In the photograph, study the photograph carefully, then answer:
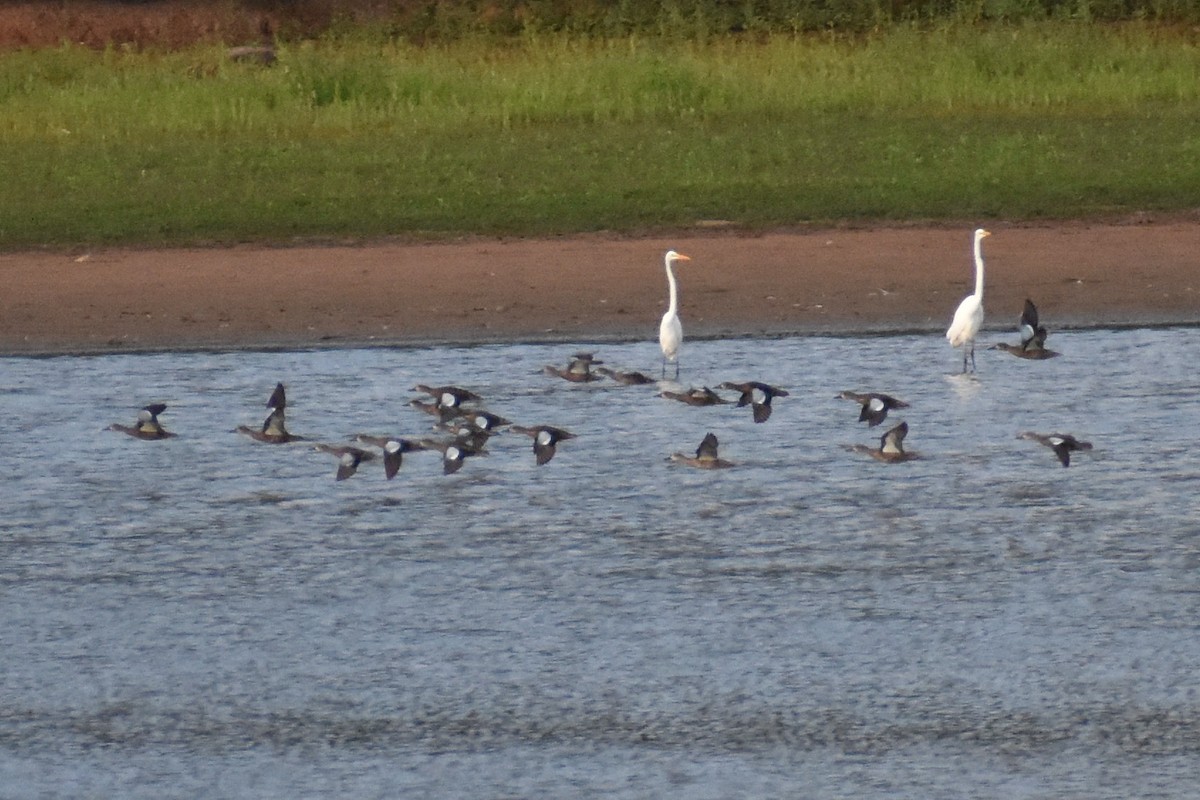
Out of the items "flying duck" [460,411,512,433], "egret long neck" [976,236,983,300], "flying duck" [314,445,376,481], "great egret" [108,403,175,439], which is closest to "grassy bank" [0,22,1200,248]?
"egret long neck" [976,236,983,300]

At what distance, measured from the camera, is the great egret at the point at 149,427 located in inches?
378

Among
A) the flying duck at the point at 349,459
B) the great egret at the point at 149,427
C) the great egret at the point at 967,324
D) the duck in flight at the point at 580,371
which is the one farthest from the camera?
the great egret at the point at 967,324

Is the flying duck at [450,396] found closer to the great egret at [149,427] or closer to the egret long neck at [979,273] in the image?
the great egret at [149,427]

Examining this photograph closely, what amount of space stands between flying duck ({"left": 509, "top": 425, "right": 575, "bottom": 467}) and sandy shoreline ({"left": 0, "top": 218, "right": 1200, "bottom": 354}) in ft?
8.59

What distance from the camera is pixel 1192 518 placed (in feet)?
26.7

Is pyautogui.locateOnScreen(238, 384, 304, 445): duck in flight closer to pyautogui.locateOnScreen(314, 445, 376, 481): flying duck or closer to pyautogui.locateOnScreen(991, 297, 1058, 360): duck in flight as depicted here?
pyautogui.locateOnScreen(314, 445, 376, 481): flying duck

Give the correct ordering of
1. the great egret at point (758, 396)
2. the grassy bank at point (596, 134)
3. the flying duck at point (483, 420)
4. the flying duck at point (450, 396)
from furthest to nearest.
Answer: the grassy bank at point (596, 134)
the great egret at point (758, 396)
the flying duck at point (450, 396)
the flying duck at point (483, 420)

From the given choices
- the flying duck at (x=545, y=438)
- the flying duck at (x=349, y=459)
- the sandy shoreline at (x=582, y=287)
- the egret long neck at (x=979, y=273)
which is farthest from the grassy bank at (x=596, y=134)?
the flying duck at (x=349, y=459)

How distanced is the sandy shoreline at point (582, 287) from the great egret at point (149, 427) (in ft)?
7.84

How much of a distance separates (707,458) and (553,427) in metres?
0.89

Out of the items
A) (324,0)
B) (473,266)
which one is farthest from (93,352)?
(324,0)

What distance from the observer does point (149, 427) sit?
9586 millimetres

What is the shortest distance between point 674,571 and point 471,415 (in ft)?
7.36

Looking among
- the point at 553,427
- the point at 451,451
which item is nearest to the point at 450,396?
the point at 553,427
